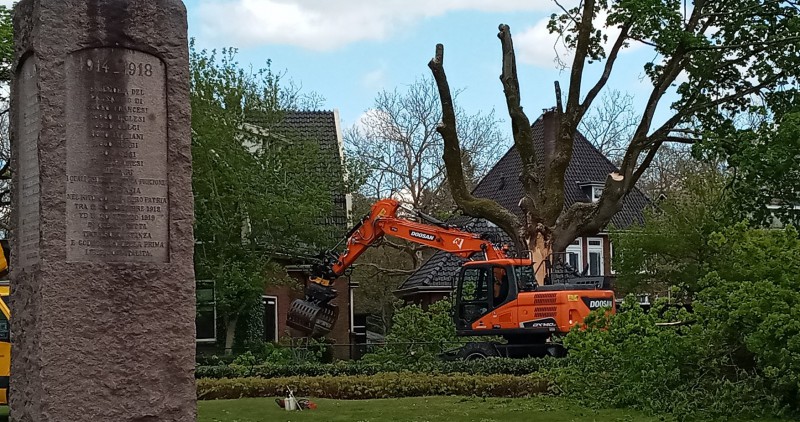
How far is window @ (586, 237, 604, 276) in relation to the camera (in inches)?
1705

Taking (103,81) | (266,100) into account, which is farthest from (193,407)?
(266,100)

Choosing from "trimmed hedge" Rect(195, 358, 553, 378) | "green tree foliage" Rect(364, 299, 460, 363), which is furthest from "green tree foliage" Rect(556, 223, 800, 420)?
"green tree foliage" Rect(364, 299, 460, 363)

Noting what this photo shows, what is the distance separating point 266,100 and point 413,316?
10.8 metres

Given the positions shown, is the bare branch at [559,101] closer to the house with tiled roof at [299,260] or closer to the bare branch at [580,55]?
the bare branch at [580,55]

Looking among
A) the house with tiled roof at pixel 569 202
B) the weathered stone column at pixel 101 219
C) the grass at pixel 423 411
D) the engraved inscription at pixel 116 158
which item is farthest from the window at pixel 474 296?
the house with tiled roof at pixel 569 202

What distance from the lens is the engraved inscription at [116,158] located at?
314 inches

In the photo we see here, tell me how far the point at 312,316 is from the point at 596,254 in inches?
842

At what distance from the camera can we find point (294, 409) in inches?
555

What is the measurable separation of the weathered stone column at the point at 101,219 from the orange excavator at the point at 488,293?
12.4m

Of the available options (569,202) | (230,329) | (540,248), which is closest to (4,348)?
(540,248)

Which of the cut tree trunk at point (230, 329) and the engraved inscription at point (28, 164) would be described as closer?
the engraved inscription at point (28, 164)

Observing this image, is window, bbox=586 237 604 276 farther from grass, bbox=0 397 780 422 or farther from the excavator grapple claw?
grass, bbox=0 397 780 422

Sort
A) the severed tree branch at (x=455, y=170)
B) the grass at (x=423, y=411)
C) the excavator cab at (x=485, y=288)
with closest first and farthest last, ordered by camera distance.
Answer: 1. the grass at (x=423, y=411)
2. the excavator cab at (x=485, y=288)
3. the severed tree branch at (x=455, y=170)

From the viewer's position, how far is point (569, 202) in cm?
4325
